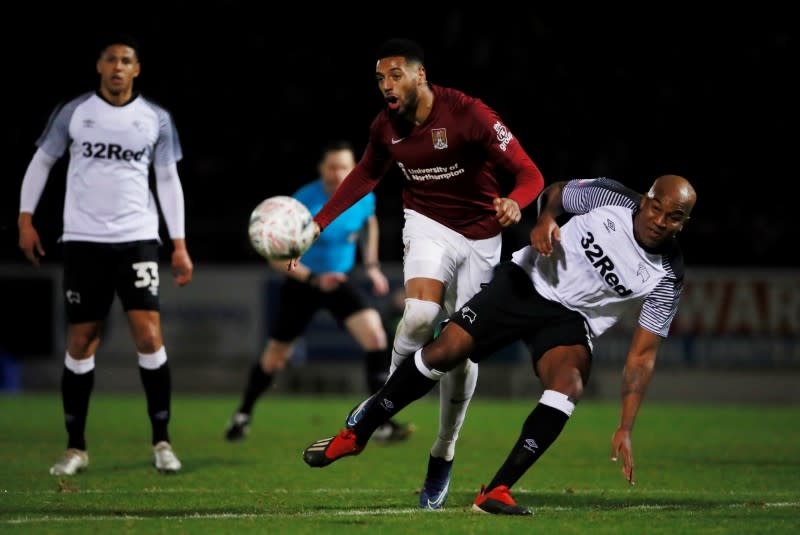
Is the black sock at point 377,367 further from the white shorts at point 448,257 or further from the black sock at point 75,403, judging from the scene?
the white shorts at point 448,257

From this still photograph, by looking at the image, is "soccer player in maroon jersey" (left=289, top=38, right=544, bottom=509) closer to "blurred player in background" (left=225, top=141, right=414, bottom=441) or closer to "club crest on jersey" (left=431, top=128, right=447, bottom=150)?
"club crest on jersey" (left=431, top=128, right=447, bottom=150)

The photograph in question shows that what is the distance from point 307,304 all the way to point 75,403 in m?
2.92

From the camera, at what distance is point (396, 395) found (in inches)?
224

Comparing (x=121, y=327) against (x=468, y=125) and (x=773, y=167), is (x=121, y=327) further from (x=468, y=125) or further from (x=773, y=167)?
(x=468, y=125)

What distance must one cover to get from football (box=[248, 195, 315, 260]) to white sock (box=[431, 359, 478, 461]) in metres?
1.13

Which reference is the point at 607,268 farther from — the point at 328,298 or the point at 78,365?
the point at 328,298

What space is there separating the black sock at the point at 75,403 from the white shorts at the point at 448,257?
8.11ft

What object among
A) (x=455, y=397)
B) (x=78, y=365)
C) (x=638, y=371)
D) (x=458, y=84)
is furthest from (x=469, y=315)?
(x=458, y=84)

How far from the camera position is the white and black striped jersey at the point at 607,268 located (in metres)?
5.78

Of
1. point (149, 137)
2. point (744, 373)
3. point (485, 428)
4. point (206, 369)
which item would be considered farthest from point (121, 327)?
point (149, 137)

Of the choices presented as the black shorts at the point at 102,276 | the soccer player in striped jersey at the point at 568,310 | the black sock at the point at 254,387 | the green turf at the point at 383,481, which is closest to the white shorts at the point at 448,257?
the soccer player in striped jersey at the point at 568,310

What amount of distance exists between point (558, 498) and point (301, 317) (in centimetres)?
417

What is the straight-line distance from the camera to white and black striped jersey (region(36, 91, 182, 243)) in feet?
23.6

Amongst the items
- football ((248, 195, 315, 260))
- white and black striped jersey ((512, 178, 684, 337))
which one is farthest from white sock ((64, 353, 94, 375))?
white and black striped jersey ((512, 178, 684, 337))
